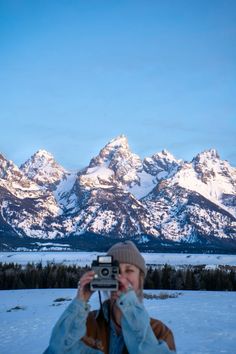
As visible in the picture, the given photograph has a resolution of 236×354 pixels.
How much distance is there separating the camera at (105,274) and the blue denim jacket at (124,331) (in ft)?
0.44

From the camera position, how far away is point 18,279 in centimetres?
2606

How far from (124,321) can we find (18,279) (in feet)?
79.6

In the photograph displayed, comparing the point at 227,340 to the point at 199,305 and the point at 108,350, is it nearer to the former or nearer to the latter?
the point at 199,305

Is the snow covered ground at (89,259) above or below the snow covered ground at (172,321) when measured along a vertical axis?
above

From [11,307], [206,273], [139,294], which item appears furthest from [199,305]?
[139,294]

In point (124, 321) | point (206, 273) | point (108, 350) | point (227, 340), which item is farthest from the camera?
point (206, 273)

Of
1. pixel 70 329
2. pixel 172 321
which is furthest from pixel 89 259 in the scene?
pixel 70 329

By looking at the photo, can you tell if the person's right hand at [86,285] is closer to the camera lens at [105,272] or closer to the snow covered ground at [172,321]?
the camera lens at [105,272]

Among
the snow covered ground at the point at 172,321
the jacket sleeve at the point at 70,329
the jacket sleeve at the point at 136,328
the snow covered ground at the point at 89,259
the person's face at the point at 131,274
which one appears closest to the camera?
the jacket sleeve at the point at 136,328

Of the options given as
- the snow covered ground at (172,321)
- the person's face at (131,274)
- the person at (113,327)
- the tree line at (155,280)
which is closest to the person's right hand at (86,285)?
the person at (113,327)

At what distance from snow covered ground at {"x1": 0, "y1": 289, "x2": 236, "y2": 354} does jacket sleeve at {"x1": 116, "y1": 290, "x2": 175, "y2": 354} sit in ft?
19.4

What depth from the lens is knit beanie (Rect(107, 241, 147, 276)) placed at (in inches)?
128

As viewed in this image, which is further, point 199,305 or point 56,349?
point 199,305

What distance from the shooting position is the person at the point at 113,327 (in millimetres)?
2801
